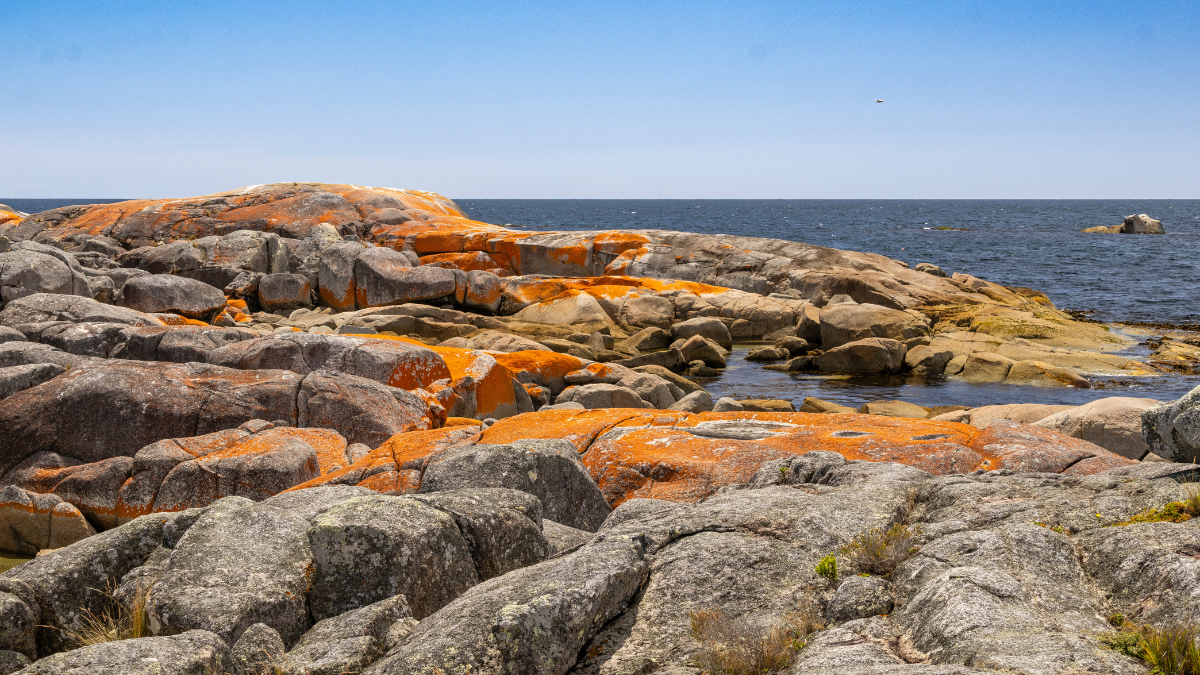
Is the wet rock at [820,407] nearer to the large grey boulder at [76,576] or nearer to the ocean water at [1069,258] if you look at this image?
the large grey boulder at [76,576]

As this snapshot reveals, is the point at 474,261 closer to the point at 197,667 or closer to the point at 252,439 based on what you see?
the point at 252,439

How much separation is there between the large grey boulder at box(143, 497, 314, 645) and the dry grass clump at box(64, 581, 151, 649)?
0.57ft

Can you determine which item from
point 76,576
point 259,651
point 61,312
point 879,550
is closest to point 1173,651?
point 879,550

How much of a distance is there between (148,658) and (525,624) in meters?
→ 2.20

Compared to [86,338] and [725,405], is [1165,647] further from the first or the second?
[86,338]

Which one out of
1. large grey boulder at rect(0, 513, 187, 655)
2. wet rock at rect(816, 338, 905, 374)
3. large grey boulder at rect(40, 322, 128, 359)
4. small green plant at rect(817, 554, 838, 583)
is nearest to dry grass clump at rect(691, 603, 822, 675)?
small green plant at rect(817, 554, 838, 583)

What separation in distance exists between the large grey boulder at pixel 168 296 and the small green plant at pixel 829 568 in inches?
951

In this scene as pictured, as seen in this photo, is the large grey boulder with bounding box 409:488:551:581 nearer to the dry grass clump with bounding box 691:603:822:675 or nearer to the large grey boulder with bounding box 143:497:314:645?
the large grey boulder with bounding box 143:497:314:645

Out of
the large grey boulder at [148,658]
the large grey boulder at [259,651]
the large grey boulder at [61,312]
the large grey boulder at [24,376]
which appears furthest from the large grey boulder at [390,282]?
the large grey boulder at [148,658]

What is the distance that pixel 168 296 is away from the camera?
2405 cm

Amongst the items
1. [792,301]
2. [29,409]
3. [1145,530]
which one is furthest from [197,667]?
[792,301]

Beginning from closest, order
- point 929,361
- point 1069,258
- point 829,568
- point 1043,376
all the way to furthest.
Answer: point 829,568, point 1043,376, point 929,361, point 1069,258

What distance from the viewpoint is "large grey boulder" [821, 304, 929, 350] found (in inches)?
1158

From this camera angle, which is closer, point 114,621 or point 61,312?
point 114,621
